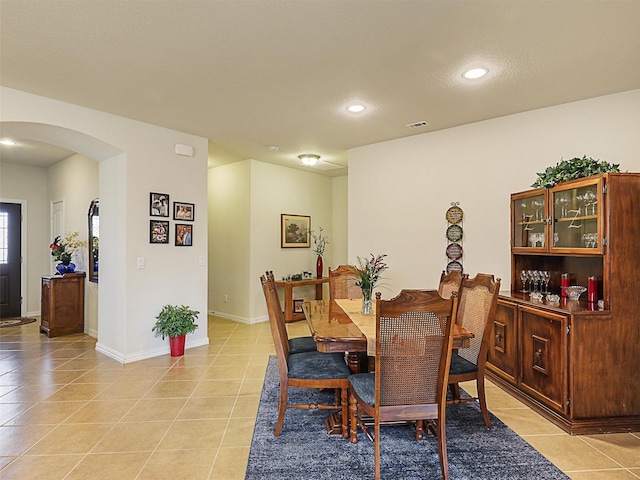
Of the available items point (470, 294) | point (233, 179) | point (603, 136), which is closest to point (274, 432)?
point (470, 294)

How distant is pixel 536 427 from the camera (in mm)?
2676

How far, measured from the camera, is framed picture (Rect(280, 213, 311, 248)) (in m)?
6.65

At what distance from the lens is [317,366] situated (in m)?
2.65

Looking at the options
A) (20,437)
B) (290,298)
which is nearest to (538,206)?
(290,298)

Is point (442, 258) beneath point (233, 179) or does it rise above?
beneath

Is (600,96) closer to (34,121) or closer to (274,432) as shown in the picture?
(274,432)

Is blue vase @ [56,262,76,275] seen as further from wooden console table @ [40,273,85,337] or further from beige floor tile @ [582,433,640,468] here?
beige floor tile @ [582,433,640,468]

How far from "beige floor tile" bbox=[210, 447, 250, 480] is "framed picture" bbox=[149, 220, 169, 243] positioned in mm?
2753

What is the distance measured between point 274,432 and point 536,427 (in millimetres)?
1872

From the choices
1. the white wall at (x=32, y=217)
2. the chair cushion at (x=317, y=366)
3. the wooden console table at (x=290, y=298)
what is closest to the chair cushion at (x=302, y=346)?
the chair cushion at (x=317, y=366)

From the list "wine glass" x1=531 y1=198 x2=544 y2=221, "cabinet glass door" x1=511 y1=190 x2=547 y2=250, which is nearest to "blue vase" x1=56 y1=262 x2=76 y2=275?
"cabinet glass door" x1=511 y1=190 x2=547 y2=250

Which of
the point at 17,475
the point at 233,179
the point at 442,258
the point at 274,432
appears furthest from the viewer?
the point at 233,179

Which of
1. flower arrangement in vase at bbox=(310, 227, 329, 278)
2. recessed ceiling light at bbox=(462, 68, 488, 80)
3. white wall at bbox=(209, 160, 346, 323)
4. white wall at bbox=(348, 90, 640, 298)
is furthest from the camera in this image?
flower arrangement in vase at bbox=(310, 227, 329, 278)

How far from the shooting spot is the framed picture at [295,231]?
665cm
